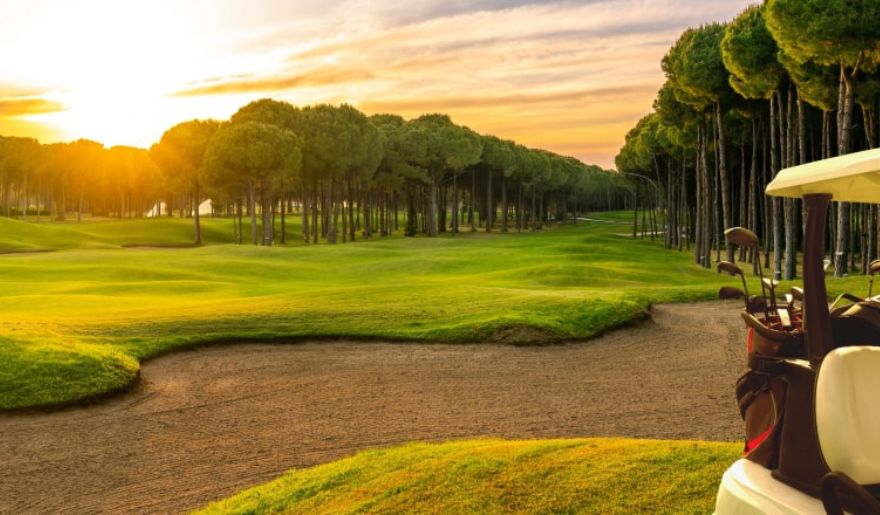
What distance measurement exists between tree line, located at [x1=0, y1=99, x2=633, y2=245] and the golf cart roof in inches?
2925

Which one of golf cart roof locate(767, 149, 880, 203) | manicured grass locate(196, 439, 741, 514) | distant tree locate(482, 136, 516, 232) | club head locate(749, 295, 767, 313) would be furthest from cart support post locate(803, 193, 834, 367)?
distant tree locate(482, 136, 516, 232)

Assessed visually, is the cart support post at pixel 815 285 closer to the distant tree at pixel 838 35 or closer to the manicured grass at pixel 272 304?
the manicured grass at pixel 272 304

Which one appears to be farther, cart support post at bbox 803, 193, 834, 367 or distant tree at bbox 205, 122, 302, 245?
distant tree at bbox 205, 122, 302, 245

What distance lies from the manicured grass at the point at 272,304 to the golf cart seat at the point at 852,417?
1645cm

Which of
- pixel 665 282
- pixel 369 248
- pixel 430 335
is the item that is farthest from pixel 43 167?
pixel 430 335

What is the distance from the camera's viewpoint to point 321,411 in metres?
16.8

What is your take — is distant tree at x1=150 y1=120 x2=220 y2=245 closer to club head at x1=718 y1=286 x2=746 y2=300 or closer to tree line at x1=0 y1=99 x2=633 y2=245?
tree line at x1=0 y1=99 x2=633 y2=245

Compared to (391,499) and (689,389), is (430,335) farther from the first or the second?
(391,499)

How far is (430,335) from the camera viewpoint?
79.0 feet

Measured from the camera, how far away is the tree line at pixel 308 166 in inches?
3147

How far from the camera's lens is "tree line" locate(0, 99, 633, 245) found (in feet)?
262

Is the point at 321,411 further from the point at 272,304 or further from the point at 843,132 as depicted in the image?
the point at 843,132

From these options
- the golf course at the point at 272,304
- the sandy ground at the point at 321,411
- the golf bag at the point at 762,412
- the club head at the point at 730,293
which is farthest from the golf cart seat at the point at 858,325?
the golf course at the point at 272,304

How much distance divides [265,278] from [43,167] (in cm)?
10098
